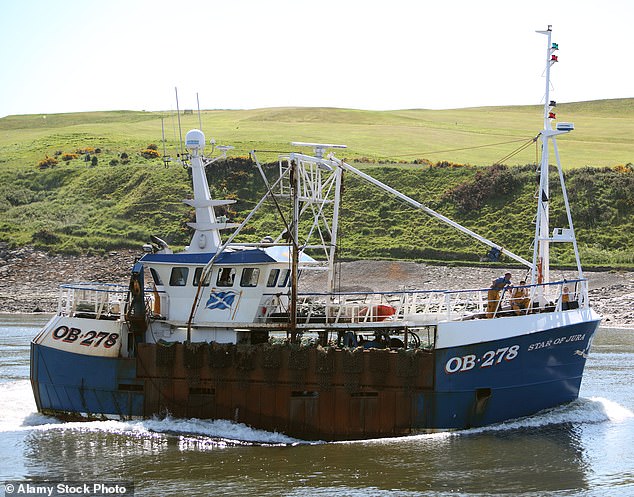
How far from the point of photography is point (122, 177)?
3127 inches

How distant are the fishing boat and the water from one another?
547 millimetres

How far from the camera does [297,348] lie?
23.3m

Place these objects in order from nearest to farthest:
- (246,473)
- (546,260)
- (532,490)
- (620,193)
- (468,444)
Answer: (532,490) < (246,473) < (468,444) < (546,260) < (620,193)

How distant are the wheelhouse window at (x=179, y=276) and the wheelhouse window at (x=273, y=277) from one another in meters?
Result: 2.18

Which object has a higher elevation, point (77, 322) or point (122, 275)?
point (77, 322)

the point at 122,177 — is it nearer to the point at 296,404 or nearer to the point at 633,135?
the point at 633,135

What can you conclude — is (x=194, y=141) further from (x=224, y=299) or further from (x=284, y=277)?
(x=224, y=299)

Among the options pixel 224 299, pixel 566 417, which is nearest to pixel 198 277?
pixel 224 299

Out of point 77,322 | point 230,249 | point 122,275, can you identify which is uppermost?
point 230,249

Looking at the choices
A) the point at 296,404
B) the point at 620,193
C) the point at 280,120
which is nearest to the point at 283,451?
the point at 296,404

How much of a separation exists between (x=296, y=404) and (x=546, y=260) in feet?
23.7

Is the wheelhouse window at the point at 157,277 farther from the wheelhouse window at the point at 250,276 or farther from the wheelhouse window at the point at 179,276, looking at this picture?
the wheelhouse window at the point at 250,276

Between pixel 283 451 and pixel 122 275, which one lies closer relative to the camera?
pixel 283 451

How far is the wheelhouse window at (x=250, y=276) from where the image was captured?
2497cm
